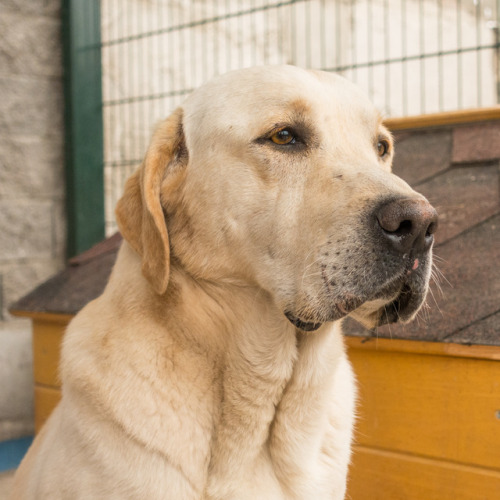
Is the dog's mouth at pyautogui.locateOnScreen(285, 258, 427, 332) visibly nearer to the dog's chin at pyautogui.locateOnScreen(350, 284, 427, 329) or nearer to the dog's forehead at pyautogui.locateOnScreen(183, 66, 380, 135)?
the dog's chin at pyautogui.locateOnScreen(350, 284, 427, 329)

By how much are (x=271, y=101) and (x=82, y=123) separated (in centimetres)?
343

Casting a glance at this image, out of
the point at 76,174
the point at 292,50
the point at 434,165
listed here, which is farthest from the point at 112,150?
the point at 434,165

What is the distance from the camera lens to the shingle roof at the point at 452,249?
2.43m

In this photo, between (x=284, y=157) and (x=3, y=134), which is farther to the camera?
(x=3, y=134)

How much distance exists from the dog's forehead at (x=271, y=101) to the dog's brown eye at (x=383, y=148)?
4.8 inches

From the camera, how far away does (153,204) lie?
1895mm

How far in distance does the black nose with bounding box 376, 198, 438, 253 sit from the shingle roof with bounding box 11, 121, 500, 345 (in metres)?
0.81

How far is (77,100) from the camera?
496 centimetres

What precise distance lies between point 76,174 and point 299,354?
134 inches

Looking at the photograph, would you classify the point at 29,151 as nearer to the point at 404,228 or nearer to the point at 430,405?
the point at 430,405

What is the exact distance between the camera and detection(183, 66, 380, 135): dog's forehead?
188cm

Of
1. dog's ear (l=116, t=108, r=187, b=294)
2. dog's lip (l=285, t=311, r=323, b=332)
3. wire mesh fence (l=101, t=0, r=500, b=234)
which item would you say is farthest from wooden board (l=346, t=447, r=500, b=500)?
wire mesh fence (l=101, t=0, r=500, b=234)

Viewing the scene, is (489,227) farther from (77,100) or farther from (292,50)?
(77,100)

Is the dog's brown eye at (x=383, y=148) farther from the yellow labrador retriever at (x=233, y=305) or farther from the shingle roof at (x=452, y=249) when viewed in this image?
the shingle roof at (x=452, y=249)
